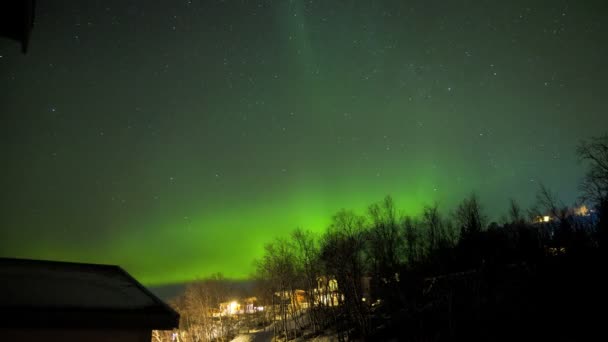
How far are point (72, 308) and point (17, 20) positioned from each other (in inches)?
120

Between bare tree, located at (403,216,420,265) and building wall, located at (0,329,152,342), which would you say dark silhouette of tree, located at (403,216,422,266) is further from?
building wall, located at (0,329,152,342)

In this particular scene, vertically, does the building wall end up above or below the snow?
below

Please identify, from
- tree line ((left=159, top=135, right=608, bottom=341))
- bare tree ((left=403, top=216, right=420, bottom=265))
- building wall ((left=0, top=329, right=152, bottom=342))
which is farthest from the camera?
bare tree ((left=403, top=216, right=420, bottom=265))

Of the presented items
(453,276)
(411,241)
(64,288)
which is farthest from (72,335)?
(411,241)

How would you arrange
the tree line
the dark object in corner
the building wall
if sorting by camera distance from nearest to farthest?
1. the building wall
2. the dark object in corner
3. the tree line

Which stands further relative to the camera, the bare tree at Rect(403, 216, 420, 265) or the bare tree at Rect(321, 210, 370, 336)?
the bare tree at Rect(403, 216, 420, 265)

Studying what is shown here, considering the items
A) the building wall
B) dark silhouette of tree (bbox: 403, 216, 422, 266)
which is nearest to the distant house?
the building wall

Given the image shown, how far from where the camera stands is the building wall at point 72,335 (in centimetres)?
312

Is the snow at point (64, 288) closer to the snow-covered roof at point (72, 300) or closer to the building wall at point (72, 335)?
the snow-covered roof at point (72, 300)

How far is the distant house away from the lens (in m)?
3.15

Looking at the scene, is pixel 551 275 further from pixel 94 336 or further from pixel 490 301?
pixel 94 336

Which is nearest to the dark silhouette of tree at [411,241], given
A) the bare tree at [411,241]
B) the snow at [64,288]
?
the bare tree at [411,241]

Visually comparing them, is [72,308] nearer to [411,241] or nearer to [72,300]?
[72,300]

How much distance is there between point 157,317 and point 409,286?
36898mm
